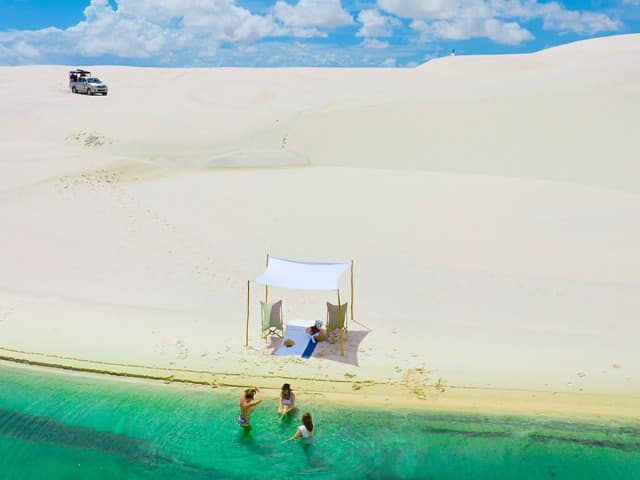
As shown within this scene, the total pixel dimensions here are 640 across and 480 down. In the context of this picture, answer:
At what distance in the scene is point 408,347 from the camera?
1380 cm

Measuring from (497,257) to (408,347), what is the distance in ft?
20.8

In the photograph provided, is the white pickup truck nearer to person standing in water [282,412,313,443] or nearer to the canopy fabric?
the canopy fabric

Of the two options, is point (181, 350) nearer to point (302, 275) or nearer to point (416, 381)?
point (302, 275)

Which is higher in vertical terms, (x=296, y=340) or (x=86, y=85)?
(x=86, y=85)

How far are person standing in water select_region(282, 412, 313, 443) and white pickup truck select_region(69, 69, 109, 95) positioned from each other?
146 ft

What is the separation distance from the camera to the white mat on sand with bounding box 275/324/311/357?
13656mm

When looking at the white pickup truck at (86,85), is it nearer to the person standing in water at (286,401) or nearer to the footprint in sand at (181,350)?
the footprint in sand at (181,350)

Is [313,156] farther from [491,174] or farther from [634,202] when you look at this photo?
[634,202]

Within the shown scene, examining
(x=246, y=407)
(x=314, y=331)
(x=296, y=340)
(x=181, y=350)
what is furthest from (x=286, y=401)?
(x=181, y=350)

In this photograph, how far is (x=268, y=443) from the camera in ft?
36.1

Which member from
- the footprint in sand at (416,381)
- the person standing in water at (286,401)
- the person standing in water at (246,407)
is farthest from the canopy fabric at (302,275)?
the person standing in water at (246,407)

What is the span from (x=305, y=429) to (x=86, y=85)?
45650 mm

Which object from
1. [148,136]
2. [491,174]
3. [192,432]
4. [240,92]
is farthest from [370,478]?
[240,92]

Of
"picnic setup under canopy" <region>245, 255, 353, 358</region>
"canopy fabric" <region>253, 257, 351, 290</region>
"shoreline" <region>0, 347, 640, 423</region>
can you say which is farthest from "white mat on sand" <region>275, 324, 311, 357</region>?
"canopy fabric" <region>253, 257, 351, 290</region>
